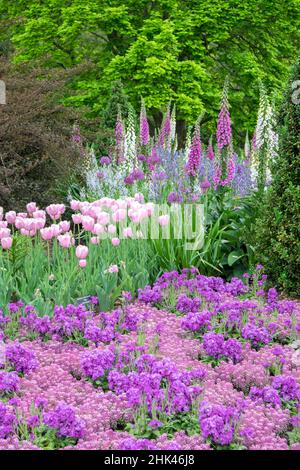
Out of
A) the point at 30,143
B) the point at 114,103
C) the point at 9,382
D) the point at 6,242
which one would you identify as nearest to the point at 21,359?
the point at 9,382

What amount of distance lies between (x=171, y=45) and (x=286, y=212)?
1152cm

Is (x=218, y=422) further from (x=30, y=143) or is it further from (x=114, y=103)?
(x=114, y=103)

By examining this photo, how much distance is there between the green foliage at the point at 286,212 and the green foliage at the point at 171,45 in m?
9.95

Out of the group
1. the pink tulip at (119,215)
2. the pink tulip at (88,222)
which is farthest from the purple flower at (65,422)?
the pink tulip at (119,215)

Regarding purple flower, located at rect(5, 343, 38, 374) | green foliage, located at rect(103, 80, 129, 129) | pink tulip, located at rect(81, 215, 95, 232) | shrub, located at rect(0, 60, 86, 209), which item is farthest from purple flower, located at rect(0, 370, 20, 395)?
green foliage, located at rect(103, 80, 129, 129)

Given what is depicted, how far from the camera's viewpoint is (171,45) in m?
16.2

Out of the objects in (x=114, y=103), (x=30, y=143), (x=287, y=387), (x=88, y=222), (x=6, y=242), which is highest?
(x=114, y=103)

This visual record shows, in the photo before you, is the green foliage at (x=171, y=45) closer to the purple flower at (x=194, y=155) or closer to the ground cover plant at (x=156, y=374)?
the purple flower at (x=194, y=155)

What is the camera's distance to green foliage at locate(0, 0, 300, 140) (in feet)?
A: 52.9

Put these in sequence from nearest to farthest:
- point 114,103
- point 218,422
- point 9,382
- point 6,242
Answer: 1. point 218,422
2. point 9,382
3. point 6,242
4. point 114,103

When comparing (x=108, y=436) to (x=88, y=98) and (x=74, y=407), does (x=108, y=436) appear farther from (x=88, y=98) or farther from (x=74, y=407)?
(x=88, y=98)

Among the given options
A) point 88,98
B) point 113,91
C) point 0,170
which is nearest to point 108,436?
point 0,170

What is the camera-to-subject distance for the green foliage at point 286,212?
5547 millimetres

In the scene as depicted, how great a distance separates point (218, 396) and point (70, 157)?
259 inches
